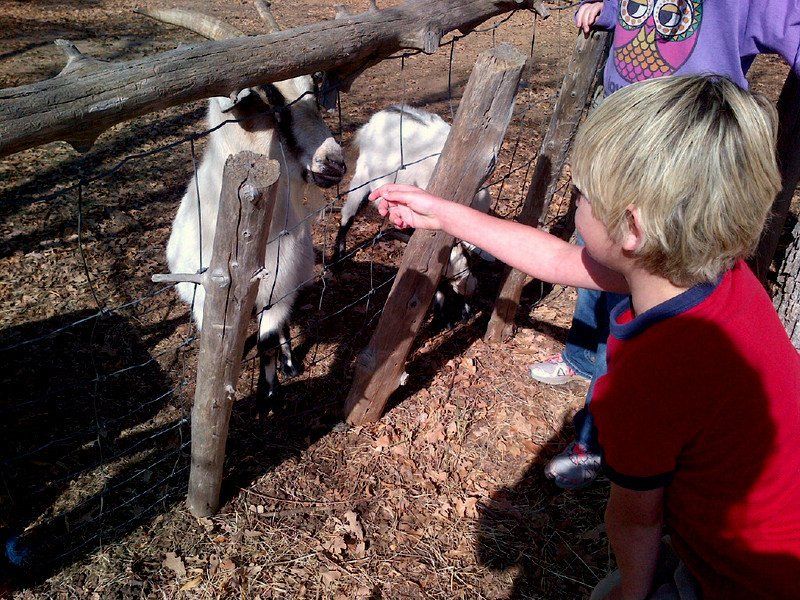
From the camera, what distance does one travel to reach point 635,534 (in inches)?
61.4

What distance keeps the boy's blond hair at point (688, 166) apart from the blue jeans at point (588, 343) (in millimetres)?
1489

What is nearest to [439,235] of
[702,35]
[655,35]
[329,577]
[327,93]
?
[327,93]

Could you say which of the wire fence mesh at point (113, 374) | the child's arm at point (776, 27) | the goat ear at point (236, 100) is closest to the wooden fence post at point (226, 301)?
the wire fence mesh at point (113, 374)

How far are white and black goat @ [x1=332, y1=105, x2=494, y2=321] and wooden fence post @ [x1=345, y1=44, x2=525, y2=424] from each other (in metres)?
1.38

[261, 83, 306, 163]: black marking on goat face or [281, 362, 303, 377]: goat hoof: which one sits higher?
[261, 83, 306, 163]: black marking on goat face

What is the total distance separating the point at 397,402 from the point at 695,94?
270cm

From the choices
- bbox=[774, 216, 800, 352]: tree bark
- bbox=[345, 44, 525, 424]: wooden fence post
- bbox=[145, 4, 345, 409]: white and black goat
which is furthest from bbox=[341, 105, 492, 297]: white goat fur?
bbox=[774, 216, 800, 352]: tree bark

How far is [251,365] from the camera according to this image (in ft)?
13.5

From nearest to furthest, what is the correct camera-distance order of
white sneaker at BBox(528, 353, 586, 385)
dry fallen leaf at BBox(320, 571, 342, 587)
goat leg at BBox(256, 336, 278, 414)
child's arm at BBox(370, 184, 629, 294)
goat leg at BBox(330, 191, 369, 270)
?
child's arm at BBox(370, 184, 629, 294) < dry fallen leaf at BBox(320, 571, 342, 587) < goat leg at BBox(256, 336, 278, 414) < white sneaker at BBox(528, 353, 586, 385) < goat leg at BBox(330, 191, 369, 270)

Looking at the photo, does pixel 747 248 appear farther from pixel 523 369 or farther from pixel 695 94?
pixel 523 369

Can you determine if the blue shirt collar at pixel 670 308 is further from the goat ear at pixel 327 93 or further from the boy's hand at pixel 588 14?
the boy's hand at pixel 588 14

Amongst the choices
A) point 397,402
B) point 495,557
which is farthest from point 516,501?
point 397,402

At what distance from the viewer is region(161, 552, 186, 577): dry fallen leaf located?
2738 millimetres

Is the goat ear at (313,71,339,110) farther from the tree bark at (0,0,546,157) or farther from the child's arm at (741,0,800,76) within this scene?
the child's arm at (741,0,800,76)
